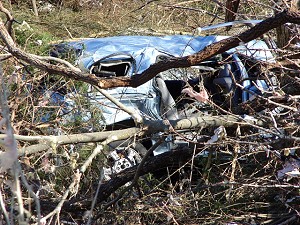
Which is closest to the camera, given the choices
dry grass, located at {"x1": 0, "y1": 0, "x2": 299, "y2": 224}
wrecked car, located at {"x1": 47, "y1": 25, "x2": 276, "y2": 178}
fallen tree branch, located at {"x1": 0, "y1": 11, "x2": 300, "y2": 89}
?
fallen tree branch, located at {"x1": 0, "y1": 11, "x2": 300, "y2": 89}

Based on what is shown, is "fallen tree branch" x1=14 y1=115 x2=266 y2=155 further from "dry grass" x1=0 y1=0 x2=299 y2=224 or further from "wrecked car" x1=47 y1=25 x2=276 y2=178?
"wrecked car" x1=47 y1=25 x2=276 y2=178

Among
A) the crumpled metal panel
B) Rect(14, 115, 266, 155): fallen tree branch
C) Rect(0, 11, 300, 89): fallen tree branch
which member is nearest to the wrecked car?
the crumpled metal panel

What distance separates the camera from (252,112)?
14.1 feet

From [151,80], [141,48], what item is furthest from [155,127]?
[141,48]

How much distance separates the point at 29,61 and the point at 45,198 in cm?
114

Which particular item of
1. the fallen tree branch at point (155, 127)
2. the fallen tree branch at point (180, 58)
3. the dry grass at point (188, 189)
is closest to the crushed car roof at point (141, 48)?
the dry grass at point (188, 189)

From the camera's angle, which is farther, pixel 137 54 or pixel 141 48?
pixel 141 48

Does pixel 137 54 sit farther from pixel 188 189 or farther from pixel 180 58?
pixel 180 58

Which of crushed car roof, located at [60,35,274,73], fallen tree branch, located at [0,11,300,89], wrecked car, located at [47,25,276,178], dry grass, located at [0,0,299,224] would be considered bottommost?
dry grass, located at [0,0,299,224]

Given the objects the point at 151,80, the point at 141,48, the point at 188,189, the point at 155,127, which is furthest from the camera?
the point at 141,48

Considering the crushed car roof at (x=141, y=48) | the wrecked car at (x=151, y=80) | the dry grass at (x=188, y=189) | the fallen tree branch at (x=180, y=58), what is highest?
the fallen tree branch at (x=180, y=58)

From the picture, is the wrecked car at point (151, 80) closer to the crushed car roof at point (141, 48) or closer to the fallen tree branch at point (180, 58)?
the crushed car roof at point (141, 48)

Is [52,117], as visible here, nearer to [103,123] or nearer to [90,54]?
[103,123]

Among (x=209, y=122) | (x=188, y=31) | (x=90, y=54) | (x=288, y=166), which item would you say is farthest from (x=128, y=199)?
(x=188, y=31)
